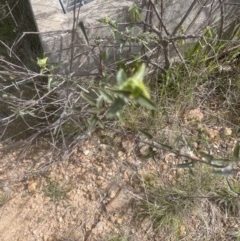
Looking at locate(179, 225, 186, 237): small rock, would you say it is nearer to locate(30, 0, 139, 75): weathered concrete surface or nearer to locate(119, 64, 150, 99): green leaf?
locate(30, 0, 139, 75): weathered concrete surface

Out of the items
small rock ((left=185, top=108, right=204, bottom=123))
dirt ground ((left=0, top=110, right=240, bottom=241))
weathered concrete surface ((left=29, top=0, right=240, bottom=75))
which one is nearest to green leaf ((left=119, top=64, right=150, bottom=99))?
weathered concrete surface ((left=29, top=0, right=240, bottom=75))

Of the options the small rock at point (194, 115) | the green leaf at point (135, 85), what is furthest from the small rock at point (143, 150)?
the green leaf at point (135, 85)

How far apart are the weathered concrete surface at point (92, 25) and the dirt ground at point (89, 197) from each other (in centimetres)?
43

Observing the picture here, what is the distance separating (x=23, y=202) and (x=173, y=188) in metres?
0.75

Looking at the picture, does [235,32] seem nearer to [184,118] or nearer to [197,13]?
[197,13]

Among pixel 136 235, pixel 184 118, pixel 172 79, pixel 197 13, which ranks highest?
pixel 197 13

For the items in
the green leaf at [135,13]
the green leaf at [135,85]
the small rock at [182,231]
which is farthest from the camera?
the small rock at [182,231]

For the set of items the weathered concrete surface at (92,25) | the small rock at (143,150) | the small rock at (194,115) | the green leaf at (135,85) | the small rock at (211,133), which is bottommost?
the small rock at (143,150)

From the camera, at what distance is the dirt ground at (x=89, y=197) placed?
180cm

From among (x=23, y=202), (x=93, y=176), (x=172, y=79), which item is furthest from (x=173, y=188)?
(x=23, y=202)

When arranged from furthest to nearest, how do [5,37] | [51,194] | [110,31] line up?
[5,37] < [51,194] < [110,31]

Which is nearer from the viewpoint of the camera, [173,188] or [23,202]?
[173,188]

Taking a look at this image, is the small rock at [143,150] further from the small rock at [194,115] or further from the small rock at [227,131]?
the small rock at [227,131]

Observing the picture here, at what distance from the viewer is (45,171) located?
6.53 ft
